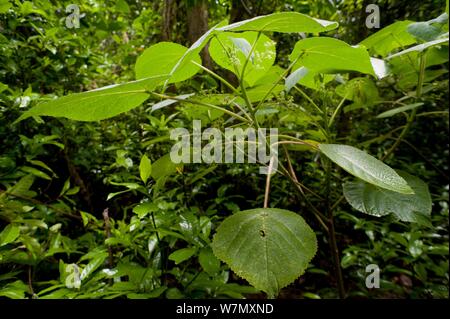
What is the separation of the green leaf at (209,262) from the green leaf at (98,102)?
1.07 ft

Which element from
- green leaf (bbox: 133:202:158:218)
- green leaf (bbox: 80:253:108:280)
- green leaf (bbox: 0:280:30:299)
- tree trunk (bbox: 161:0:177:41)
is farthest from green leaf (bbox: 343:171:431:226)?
tree trunk (bbox: 161:0:177:41)

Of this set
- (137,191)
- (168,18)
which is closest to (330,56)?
(137,191)

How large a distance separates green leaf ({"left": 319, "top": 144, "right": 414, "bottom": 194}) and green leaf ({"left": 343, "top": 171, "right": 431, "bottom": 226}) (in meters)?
0.13

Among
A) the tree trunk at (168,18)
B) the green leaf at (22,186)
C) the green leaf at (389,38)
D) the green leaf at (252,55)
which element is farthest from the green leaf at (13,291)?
the tree trunk at (168,18)

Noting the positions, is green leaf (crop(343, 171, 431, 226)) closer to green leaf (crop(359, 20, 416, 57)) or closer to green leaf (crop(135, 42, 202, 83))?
green leaf (crop(359, 20, 416, 57))

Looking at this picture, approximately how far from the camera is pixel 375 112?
1.83 metres

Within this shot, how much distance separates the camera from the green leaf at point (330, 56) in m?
0.44

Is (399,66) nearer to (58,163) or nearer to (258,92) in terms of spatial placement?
(258,92)

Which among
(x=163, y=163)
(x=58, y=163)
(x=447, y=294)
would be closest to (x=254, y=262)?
(x=163, y=163)

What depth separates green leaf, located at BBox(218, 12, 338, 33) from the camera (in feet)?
1.18

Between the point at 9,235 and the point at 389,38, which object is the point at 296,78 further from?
the point at 9,235

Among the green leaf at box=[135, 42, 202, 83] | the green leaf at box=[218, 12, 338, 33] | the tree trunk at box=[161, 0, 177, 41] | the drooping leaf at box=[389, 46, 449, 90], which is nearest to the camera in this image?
the green leaf at box=[218, 12, 338, 33]

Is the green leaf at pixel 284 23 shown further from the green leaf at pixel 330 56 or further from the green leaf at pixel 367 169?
the green leaf at pixel 367 169

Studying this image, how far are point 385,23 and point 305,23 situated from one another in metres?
1.50
